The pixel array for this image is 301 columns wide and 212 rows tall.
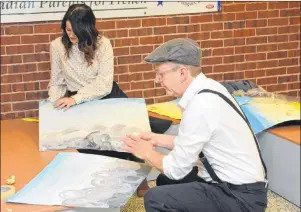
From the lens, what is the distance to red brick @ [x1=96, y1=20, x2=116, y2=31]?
10.1 ft

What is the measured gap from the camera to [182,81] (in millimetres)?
1649

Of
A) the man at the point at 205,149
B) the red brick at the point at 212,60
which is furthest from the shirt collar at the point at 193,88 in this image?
the red brick at the point at 212,60

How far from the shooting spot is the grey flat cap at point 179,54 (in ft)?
5.31

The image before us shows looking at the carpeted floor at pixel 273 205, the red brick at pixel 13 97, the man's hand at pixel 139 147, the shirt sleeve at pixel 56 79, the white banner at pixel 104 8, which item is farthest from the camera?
the red brick at pixel 13 97

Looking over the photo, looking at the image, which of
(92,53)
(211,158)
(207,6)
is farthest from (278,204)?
(207,6)

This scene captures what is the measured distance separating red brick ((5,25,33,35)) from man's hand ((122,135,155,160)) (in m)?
1.37

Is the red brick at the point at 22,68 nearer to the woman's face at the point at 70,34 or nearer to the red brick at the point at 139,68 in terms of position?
the woman's face at the point at 70,34

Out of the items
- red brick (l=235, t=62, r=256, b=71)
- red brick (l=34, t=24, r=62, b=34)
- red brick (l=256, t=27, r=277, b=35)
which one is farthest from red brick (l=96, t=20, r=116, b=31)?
red brick (l=256, t=27, r=277, b=35)

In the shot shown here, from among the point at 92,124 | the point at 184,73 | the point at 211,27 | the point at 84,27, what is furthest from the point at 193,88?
the point at 211,27

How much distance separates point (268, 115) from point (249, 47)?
103cm

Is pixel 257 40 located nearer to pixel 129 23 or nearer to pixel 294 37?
pixel 294 37

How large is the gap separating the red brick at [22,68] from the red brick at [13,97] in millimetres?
144

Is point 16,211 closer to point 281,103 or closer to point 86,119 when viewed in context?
point 86,119

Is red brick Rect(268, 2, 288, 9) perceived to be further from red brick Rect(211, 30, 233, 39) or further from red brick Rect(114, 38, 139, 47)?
red brick Rect(114, 38, 139, 47)
